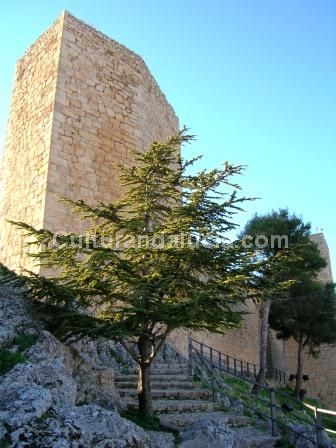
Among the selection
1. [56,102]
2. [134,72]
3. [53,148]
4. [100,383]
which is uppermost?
[134,72]

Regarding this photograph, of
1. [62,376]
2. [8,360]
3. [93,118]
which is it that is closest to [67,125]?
[93,118]

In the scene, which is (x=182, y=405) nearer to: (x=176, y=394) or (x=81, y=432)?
(x=176, y=394)

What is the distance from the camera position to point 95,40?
11312mm

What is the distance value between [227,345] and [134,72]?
10659 mm

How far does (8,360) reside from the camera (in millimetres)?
4516

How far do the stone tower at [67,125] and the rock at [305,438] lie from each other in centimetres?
560

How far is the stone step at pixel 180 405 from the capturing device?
19.9 ft

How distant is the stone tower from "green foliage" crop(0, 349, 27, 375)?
447 cm

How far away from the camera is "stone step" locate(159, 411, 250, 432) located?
5408 mm

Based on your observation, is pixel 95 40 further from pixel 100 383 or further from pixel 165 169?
pixel 100 383

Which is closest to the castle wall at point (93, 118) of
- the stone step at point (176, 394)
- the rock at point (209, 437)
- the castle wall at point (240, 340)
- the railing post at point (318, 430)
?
the stone step at point (176, 394)

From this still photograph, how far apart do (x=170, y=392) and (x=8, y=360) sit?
3109 mm

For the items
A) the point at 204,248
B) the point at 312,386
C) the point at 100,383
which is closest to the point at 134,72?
the point at 204,248

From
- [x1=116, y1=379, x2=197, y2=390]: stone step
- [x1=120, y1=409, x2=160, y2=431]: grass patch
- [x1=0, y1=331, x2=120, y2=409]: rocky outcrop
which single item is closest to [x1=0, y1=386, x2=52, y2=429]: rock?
[x1=0, y1=331, x2=120, y2=409]: rocky outcrop
